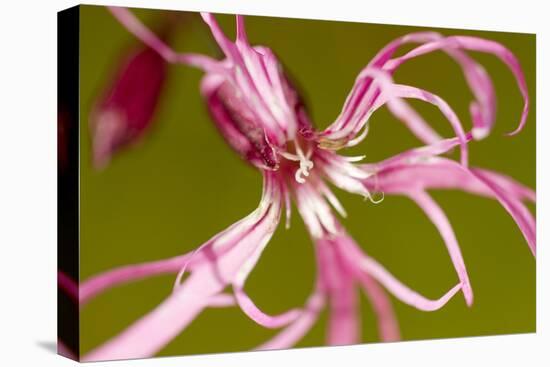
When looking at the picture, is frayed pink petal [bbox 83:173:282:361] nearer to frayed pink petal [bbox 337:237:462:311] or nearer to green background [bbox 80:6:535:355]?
green background [bbox 80:6:535:355]

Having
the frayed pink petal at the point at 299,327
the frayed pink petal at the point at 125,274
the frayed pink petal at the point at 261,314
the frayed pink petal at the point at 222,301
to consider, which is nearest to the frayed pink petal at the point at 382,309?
the frayed pink petal at the point at 299,327

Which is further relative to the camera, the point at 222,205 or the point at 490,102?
the point at 490,102

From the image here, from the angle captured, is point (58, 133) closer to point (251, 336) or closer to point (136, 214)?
point (136, 214)

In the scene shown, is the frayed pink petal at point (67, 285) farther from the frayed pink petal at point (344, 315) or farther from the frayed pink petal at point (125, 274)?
the frayed pink petal at point (344, 315)

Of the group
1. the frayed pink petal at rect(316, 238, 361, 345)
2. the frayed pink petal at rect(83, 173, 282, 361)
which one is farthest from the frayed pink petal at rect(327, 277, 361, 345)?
the frayed pink petal at rect(83, 173, 282, 361)

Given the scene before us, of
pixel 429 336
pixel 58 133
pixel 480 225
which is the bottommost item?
pixel 429 336

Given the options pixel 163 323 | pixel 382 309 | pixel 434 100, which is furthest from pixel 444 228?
pixel 163 323

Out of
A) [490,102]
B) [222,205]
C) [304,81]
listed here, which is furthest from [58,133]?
[490,102]
